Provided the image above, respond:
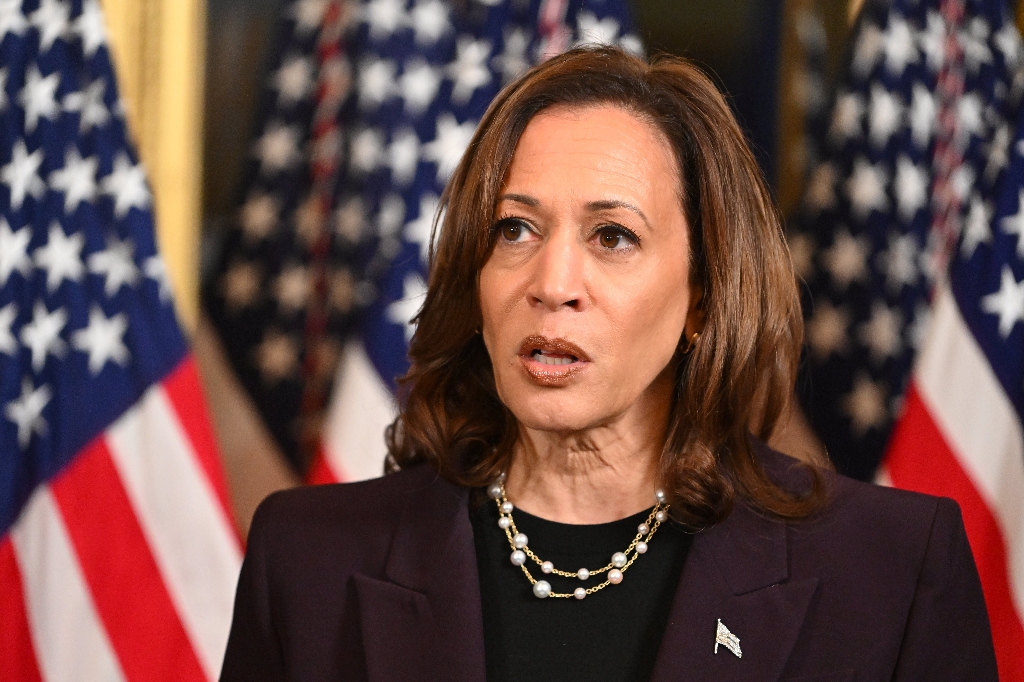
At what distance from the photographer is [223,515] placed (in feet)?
8.29

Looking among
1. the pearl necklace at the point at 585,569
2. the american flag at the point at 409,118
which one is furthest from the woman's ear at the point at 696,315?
the american flag at the point at 409,118

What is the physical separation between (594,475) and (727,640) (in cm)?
33

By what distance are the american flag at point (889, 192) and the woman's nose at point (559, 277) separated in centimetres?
133

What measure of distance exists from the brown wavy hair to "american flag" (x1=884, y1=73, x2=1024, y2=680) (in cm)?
73

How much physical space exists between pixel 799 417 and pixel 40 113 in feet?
6.83

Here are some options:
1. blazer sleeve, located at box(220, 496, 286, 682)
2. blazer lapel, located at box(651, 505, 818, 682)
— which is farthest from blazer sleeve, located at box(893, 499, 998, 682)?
blazer sleeve, located at box(220, 496, 286, 682)

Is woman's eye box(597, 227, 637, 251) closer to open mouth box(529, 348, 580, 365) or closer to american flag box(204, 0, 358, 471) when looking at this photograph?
open mouth box(529, 348, 580, 365)

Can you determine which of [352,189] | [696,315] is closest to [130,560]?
[352,189]

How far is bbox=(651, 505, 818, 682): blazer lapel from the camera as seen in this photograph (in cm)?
142

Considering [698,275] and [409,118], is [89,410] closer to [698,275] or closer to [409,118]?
[409,118]

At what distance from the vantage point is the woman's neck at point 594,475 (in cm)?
162

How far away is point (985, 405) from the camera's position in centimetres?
226

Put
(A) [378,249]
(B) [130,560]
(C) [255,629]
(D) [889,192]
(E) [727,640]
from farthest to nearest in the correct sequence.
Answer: (A) [378,249] → (D) [889,192] → (B) [130,560] → (C) [255,629] → (E) [727,640]

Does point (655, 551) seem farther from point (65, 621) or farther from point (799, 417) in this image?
point (65, 621)
